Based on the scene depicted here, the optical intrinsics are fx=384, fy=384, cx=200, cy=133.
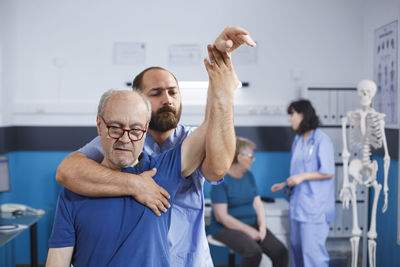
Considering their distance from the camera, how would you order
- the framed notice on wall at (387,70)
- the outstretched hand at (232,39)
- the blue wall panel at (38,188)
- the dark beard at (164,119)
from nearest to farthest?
Answer: the outstretched hand at (232,39)
the dark beard at (164,119)
the framed notice on wall at (387,70)
the blue wall panel at (38,188)

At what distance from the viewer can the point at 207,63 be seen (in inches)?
37.4

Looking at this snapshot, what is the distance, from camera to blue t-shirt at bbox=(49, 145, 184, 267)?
966mm

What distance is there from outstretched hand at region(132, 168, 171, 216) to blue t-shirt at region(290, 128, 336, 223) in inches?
90.8

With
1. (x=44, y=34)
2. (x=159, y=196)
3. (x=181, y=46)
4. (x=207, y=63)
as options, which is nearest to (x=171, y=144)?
(x=159, y=196)

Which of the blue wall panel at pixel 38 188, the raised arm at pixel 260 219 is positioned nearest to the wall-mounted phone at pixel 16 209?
the blue wall panel at pixel 38 188

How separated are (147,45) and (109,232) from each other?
3.10 metres

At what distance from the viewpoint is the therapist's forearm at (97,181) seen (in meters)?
0.99

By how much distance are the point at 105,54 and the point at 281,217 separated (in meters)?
2.30

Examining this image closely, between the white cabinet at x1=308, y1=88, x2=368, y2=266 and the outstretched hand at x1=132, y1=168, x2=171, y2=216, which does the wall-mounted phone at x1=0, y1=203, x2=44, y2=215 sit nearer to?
the outstretched hand at x1=132, y1=168, x2=171, y2=216

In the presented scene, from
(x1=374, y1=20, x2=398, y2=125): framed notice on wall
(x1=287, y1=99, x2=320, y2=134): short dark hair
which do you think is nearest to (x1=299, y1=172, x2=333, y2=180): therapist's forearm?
(x1=287, y1=99, x2=320, y2=134): short dark hair

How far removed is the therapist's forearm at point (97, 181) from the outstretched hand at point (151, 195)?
0.8 inches

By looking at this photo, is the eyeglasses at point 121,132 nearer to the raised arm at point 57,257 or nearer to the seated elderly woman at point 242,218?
the raised arm at point 57,257

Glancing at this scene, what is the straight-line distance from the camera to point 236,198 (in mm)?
2975

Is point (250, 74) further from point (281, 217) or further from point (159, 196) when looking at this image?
point (159, 196)
